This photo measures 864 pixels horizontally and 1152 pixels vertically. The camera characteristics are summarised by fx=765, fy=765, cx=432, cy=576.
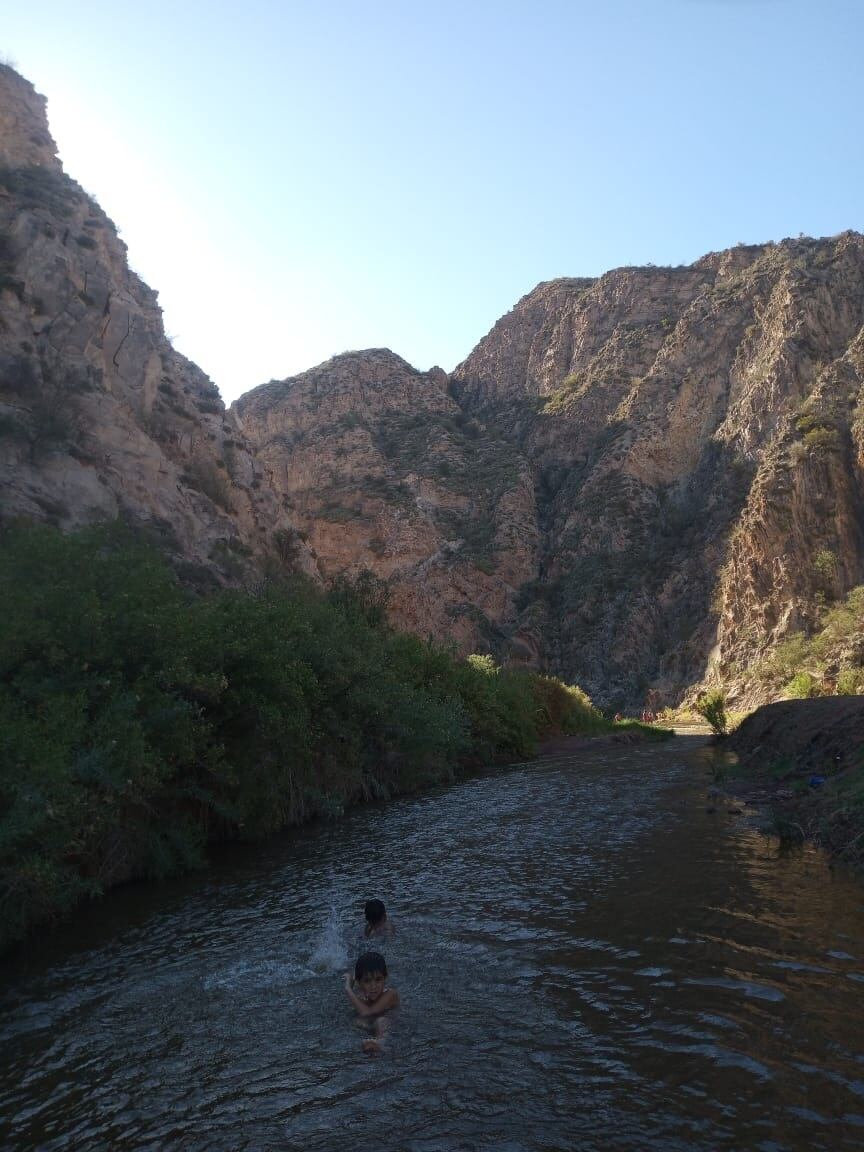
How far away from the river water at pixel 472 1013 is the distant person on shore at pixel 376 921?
0.56ft

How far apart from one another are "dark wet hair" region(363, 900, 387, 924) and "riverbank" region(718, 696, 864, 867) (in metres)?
7.36

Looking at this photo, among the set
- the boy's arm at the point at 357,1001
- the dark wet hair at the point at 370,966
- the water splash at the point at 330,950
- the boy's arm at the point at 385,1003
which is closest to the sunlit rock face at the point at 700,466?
the water splash at the point at 330,950

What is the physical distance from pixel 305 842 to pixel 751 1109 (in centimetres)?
1375

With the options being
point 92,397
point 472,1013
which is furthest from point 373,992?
point 92,397

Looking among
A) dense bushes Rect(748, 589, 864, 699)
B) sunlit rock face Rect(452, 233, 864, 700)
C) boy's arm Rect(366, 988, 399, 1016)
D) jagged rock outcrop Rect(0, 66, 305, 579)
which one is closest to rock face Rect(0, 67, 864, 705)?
jagged rock outcrop Rect(0, 66, 305, 579)

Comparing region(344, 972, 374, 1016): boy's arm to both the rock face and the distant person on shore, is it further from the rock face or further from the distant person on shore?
the rock face

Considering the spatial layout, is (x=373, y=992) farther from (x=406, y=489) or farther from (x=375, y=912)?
(x=406, y=489)

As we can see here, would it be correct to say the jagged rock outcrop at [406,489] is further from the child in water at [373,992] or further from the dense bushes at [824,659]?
the child in water at [373,992]

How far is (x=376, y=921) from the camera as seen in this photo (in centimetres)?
1038

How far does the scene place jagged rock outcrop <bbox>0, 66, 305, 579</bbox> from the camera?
103 ft

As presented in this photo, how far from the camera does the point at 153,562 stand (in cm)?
1928

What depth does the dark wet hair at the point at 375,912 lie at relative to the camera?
10.2 metres

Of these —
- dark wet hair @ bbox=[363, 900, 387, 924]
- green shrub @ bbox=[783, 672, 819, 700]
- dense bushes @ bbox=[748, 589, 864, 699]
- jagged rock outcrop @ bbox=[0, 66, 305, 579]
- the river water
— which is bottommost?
the river water

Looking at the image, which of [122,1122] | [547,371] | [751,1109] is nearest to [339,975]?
[122,1122]
